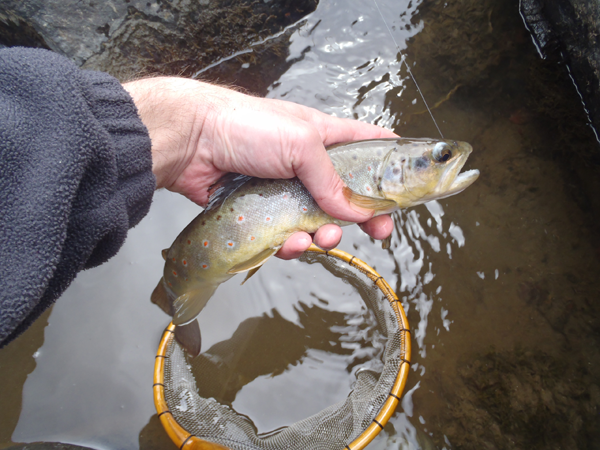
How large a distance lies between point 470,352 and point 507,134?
2211 millimetres

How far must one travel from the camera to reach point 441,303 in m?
3.16

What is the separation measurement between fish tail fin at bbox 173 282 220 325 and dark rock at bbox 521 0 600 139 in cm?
384

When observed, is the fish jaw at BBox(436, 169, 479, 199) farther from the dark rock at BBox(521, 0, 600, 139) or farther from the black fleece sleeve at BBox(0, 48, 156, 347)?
the dark rock at BBox(521, 0, 600, 139)

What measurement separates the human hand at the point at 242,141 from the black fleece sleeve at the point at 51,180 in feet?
2.10

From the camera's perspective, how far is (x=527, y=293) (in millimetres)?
3146

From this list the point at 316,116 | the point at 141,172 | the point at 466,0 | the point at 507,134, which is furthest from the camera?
the point at 466,0

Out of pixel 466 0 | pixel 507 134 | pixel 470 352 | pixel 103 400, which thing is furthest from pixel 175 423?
pixel 466 0

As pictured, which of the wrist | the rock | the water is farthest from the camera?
the rock

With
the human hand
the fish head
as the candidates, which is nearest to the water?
the human hand

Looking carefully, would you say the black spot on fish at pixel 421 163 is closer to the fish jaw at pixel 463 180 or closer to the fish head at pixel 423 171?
the fish head at pixel 423 171

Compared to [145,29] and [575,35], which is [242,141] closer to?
[145,29]

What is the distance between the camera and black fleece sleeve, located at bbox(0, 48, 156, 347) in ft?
4.04

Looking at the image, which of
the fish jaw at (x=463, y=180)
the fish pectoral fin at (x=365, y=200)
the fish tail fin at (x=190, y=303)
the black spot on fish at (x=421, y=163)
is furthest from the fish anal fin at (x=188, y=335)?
the fish jaw at (x=463, y=180)

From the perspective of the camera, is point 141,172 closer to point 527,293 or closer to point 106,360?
point 106,360
